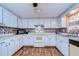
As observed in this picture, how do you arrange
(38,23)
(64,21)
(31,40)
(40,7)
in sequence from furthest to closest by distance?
(38,23) < (31,40) < (64,21) < (40,7)

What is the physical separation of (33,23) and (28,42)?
4.72 ft

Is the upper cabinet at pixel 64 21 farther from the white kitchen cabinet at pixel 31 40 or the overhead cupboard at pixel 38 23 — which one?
the white kitchen cabinet at pixel 31 40

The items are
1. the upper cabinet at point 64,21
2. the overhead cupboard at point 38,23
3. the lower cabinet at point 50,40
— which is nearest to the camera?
the upper cabinet at point 64,21

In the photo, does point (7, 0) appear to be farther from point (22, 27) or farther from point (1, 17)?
point (22, 27)

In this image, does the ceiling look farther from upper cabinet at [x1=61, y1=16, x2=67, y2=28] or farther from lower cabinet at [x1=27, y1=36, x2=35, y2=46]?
lower cabinet at [x1=27, y1=36, x2=35, y2=46]

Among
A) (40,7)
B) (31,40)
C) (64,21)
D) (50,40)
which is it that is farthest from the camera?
(31,40)

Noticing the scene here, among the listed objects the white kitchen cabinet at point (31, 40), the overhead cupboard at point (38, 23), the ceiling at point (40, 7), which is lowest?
the white kitchen cabinet at point (31, 40)

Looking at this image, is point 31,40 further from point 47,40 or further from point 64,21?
point 64,21

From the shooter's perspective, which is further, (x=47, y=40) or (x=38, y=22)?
(x=38, y=22)

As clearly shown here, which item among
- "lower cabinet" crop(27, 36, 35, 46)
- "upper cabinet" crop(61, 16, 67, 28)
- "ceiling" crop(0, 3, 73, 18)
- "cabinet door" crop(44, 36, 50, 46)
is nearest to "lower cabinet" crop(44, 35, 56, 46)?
"cabinet door" crop(44, 36, 50, 46)

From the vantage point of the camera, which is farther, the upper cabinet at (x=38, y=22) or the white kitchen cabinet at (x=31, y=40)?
the upper cabinet at (x=38, y=22)

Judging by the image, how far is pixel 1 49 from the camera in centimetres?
333

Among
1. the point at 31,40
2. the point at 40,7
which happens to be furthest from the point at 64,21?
the point at 40,7

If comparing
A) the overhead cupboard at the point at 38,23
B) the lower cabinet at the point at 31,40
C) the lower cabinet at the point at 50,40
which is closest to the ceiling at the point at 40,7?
the lower cabinet at the point at 50,40
